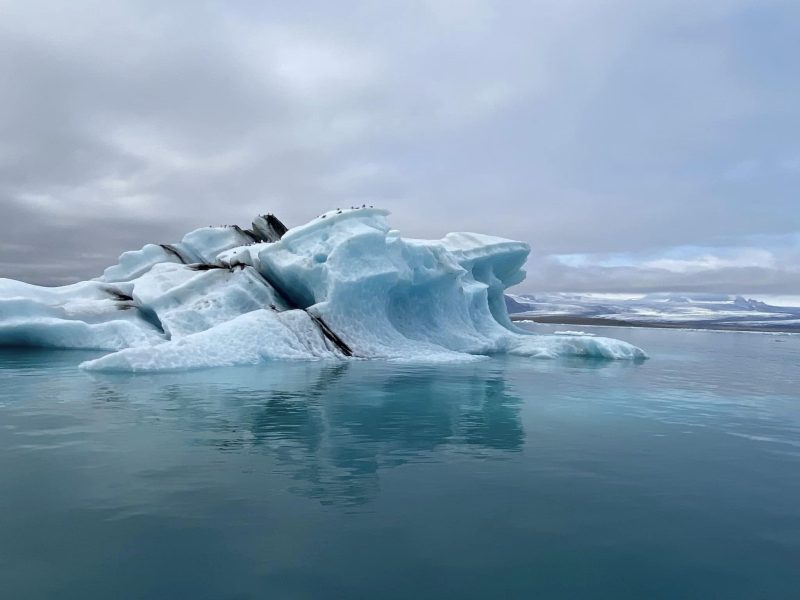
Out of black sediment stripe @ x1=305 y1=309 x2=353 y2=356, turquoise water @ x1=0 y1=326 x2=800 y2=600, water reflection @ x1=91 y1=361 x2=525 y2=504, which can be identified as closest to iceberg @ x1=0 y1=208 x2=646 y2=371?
black sediment stripe @ x1=305 y1=309 x2=353 y2=356

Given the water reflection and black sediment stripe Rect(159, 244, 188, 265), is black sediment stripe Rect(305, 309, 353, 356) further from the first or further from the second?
black sediment stripe Rect(159, 244, 188, 265)

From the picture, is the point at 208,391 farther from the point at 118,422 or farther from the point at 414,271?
the point at 414,271

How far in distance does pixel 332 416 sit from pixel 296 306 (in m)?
16.8

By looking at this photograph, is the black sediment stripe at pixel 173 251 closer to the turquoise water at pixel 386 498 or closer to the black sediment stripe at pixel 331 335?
the black sediment stripe at pixel 331 335

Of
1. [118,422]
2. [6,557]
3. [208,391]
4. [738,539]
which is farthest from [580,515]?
[208,391]

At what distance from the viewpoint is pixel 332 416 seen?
396 inches

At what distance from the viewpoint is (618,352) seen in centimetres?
2573

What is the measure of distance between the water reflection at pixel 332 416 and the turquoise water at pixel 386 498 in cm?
6

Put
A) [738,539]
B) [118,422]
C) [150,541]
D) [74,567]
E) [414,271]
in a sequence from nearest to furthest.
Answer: [74,567] < [150,541] < [738,539] < [118,422] < [414,271]

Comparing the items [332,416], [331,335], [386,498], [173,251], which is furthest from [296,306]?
[386,498]

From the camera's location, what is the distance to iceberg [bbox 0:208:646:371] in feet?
68.1

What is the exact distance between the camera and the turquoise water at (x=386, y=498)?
165 inches

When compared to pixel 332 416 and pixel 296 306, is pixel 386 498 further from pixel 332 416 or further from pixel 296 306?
pixel 296 306

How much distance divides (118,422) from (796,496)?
961 cm
